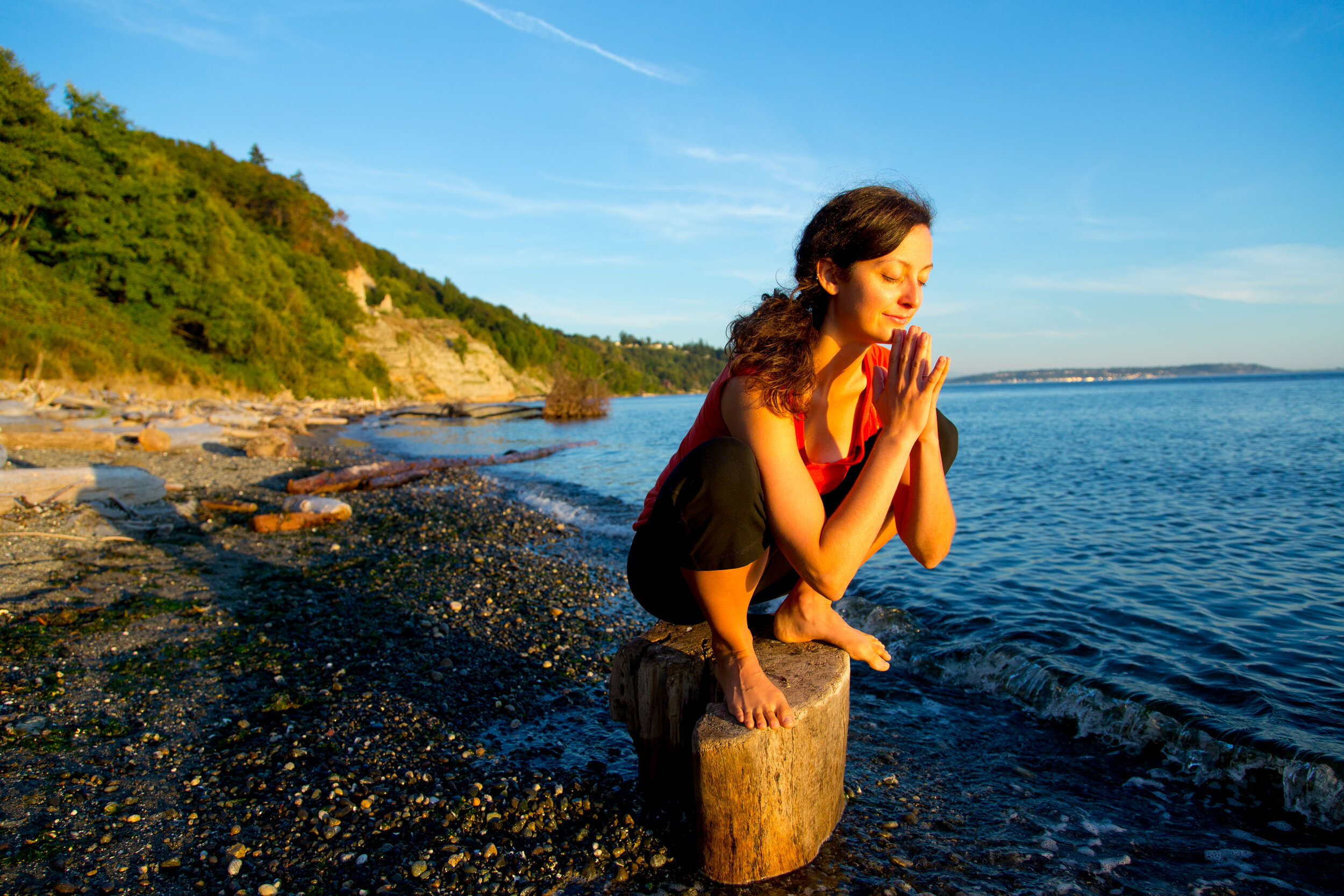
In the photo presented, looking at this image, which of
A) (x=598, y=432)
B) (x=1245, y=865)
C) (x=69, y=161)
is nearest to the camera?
(x=1245, y=865)

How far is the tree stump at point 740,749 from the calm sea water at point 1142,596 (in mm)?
2328

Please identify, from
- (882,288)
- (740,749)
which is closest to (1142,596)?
(882,288)

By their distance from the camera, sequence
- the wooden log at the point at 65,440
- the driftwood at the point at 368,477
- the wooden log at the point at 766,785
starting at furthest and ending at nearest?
the wooden log at the point at 65,440 → the driftwood at the point at 368,477 → the wooden log at the point at 766,785

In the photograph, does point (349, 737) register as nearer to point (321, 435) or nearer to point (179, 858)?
point (179, 858)

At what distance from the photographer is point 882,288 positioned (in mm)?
2342

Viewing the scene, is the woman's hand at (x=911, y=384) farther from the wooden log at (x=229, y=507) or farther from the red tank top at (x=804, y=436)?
the wooden log at (x=229, y=507)

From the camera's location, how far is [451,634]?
14.8 feet

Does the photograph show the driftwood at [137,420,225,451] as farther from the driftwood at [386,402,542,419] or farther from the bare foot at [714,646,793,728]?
the driftwood at [386,402,542,419]

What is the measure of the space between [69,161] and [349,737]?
37228mm

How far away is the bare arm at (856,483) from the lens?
2.24 metres

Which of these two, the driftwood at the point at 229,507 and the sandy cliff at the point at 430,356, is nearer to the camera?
the driftwood at the point at 229,507

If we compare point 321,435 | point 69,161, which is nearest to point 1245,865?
point 321,435

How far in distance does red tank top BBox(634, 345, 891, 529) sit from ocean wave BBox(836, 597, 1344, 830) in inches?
99.7

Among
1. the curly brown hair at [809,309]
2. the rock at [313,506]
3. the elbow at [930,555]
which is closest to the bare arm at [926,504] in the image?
the elbow at [930,555]
